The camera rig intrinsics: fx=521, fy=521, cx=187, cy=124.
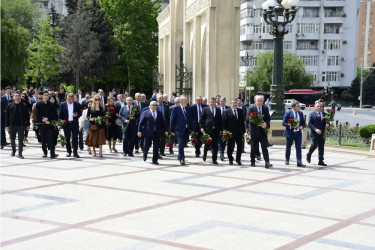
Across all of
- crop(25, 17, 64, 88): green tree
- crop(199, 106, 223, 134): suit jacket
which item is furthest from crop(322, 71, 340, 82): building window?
crop(199, 106, 223, 134): suit jacket

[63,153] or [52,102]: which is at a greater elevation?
[52,102]

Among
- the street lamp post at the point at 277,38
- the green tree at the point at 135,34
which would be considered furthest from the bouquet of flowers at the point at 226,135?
the green tree at the point at 135,34

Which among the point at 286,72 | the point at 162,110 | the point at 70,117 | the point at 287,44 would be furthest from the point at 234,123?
the point at 287,44

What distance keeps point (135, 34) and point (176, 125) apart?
143 ft

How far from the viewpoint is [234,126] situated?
14.7 metres

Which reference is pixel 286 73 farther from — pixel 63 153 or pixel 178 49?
pixel 63 153

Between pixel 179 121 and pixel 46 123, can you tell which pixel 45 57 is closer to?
pixel 46 123

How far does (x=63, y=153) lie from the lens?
55.5ft

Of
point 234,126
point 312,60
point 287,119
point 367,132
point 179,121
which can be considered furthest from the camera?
point 312,60

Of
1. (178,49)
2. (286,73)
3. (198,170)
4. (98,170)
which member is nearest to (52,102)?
(98,170)

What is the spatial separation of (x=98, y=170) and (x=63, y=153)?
4.01 m

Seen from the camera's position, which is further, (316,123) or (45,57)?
(45,57)

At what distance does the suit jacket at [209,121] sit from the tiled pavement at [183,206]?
107 cm

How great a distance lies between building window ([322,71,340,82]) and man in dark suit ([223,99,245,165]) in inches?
3046
